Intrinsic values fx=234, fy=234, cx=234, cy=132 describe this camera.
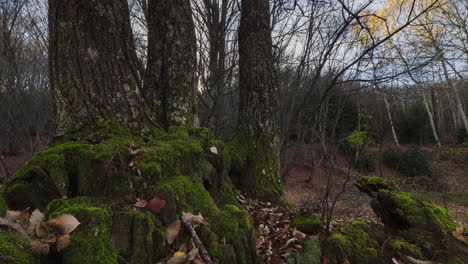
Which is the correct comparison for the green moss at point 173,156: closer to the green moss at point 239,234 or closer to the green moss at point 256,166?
the green moss at point 239,234

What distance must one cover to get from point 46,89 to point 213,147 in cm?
1706

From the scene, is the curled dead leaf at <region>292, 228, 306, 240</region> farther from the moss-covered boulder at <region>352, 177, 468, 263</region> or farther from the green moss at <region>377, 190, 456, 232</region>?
the green moss at <region>377, 190, 456, 232</region>

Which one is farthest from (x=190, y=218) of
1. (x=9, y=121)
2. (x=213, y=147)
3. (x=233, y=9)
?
(x=9, y=121)

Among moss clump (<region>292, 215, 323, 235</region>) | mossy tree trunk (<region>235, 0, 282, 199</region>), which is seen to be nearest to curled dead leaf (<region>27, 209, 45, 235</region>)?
moss clump (<region>292, 215, 323, 235</region>)

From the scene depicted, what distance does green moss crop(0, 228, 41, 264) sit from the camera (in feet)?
2.74

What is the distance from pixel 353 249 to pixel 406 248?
394mm

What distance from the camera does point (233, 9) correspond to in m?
7.68

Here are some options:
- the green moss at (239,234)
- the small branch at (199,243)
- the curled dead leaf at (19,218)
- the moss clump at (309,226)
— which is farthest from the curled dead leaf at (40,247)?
the moss clump at (309,226)

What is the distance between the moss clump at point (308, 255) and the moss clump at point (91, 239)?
3.72 feet

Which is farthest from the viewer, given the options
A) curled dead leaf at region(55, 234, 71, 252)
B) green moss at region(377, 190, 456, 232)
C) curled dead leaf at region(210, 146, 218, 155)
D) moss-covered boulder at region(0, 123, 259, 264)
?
curled dead leaf at region(210, 146, 218, 155)

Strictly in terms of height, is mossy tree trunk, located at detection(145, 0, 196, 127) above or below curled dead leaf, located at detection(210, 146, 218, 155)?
above

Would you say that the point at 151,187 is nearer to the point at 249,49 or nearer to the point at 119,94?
the point at 119,94

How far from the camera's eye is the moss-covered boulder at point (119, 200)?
1.12 m

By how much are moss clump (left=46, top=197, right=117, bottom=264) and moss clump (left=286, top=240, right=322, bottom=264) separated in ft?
3.72
